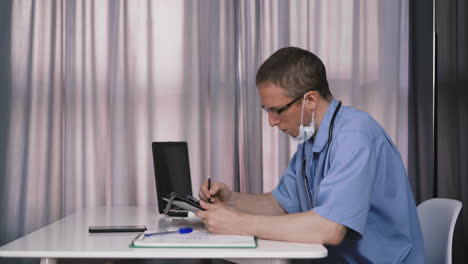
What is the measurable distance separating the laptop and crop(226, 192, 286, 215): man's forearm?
0.20 meters

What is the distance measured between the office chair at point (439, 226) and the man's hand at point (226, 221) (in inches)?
25.9

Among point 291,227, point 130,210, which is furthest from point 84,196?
point 291,227

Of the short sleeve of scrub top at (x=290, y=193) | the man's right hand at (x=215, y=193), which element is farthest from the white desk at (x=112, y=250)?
the short sleeve of scrub top at (x=290, y=193)

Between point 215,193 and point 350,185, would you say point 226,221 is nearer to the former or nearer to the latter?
point 350,185

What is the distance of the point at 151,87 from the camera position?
3070mm

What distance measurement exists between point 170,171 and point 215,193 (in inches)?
8.5

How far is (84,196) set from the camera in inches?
120

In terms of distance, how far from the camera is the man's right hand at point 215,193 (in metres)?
1.91

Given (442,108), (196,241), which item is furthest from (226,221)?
(442,108)

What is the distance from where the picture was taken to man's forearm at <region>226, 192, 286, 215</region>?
1.95 meters

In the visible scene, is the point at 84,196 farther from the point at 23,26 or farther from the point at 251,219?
the point at 251,219

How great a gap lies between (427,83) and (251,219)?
1.96m

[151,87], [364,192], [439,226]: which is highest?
[151,87]

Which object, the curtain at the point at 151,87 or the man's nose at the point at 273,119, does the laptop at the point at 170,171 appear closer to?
the man's nose at the point at 273,119
